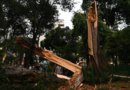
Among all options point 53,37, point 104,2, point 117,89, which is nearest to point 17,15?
point 104,2

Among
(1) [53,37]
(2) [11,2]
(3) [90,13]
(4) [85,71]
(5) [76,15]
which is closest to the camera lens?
(4) [85,71]

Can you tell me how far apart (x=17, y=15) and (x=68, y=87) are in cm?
1073

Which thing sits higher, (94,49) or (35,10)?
(35,10)

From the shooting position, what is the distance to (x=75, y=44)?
75.2 ft

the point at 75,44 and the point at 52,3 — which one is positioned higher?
the point at 52,3

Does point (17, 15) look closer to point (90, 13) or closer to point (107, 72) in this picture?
point (90, 13)

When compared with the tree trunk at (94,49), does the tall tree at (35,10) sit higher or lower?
higher

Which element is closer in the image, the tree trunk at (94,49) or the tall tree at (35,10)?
the tree trunk at (94,49)

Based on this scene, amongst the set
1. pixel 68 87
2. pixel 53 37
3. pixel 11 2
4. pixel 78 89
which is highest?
pixel 11 2

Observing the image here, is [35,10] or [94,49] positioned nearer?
[94,49]

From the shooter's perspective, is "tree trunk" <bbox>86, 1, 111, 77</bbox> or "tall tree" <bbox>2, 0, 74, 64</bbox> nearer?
"tree trunk" <bbox>86, 1, 111, 77</bbox>

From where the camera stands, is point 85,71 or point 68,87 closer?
point 68,87

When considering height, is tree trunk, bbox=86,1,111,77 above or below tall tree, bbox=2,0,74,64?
below

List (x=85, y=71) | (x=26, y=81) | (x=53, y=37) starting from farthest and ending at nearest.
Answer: (x=53, y=37) < (x=85, y=71) < (x=26, y=81)
